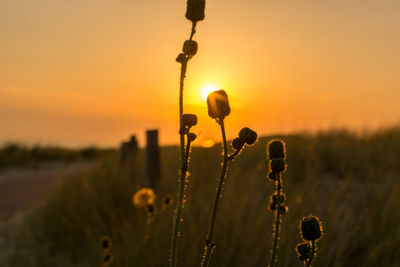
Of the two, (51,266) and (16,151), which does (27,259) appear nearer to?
(51,266)

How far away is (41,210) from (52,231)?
94 cm

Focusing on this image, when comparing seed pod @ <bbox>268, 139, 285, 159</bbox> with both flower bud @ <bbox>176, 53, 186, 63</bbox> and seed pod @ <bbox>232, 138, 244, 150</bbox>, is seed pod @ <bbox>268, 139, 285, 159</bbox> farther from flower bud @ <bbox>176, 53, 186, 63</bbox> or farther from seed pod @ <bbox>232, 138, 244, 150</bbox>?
flower bud @ <bbox>176, 53, 186, 63</bbox>

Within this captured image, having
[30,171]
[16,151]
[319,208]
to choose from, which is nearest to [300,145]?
[319,208]

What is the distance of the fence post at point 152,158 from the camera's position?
4520 mm

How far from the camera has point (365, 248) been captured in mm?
2924

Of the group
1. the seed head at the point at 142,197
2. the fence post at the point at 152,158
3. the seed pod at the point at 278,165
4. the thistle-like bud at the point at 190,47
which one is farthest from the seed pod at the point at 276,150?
the fence post at the point at 152,158

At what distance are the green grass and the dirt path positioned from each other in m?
1.62

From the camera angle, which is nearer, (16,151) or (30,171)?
(30,171)

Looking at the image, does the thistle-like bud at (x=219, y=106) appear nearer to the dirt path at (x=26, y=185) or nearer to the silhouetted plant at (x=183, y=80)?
the silhouetted plant at (x=183, y=80)

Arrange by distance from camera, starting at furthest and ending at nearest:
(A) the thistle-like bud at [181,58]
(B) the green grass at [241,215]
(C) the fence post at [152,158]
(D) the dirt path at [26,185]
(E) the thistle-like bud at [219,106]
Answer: (D) the dirt path at [26,185] < (C) the fence post at [152,158] < (B) the green grass at [241,215] < (A) the thistle-like bud at [181,58] < (E) the thistle-like bud at [219,106]

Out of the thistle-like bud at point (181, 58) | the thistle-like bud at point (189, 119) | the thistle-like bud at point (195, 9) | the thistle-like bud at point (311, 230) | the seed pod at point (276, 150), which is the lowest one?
the thistle-like bud at point (311, 230)

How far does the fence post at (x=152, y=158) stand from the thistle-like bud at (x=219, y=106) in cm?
370

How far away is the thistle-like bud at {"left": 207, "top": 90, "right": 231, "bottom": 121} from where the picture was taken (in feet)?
2.63

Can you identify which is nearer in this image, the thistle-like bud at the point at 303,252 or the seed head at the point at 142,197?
the thistle-like bud at the point at 303,252
